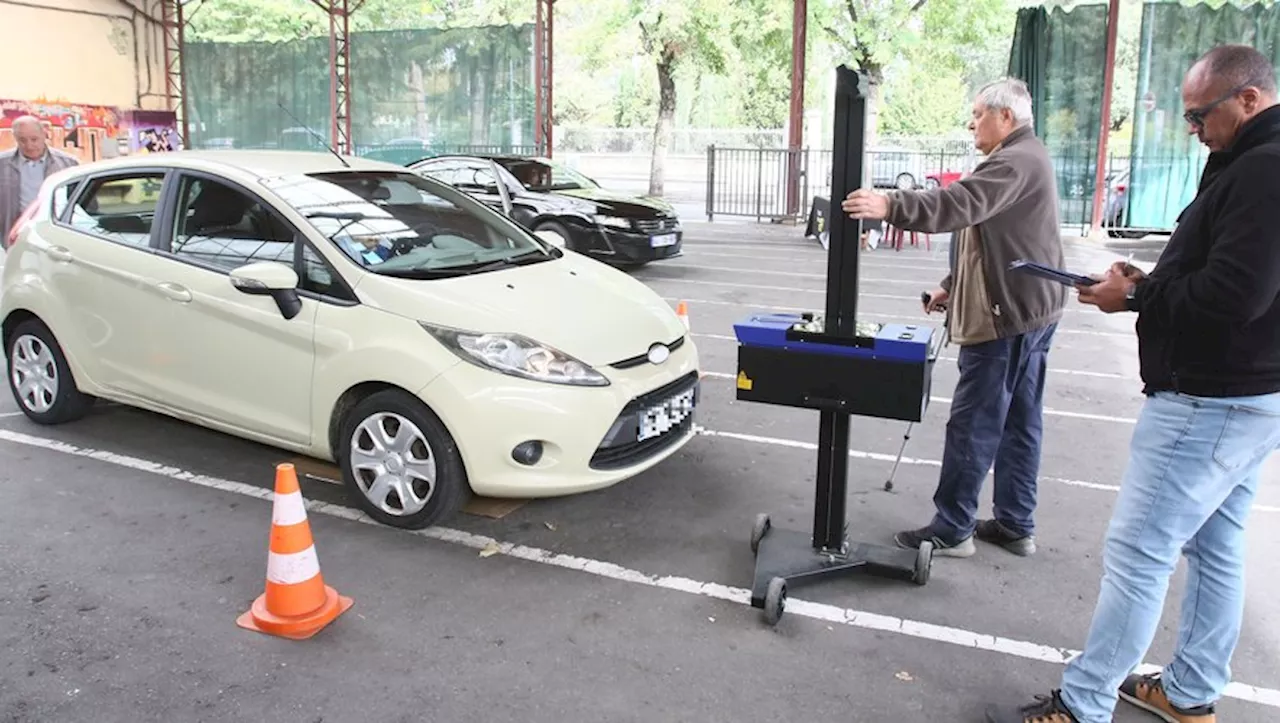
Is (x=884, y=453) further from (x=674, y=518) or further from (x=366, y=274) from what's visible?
(x=366, y=274)

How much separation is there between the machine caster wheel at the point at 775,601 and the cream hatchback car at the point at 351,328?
Answer: 3.10ft

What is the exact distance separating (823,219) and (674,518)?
11.4 metres

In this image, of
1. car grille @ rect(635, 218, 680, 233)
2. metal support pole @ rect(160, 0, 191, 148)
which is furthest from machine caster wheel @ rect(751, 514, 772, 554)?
metal support pole @ rect(160, 0, 191, 148)

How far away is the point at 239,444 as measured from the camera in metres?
5.29

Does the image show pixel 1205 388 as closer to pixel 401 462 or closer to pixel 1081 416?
pixel 401 462

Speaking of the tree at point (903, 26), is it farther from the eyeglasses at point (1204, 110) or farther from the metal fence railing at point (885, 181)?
the eyeglasses at point (1204, 110)

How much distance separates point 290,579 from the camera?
338cm

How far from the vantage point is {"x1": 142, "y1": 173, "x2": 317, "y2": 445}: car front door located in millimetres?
4348

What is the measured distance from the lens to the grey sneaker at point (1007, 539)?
410cm

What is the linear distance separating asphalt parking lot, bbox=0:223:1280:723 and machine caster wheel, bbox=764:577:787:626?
0.16ft

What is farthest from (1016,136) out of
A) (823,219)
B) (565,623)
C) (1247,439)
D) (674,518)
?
(823,219)

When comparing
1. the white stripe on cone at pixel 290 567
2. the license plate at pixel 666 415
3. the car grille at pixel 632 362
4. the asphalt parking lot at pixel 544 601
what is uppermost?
the car grille at pixel 632 362

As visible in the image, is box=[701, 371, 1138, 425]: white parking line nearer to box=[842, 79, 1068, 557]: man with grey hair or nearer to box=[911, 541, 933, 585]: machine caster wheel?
box=[842, 79, 1068, 557]: man with grey hair

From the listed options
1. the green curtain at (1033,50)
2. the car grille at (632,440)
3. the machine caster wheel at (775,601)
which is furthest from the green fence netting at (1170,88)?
the machine caster wheel at (775,601)
